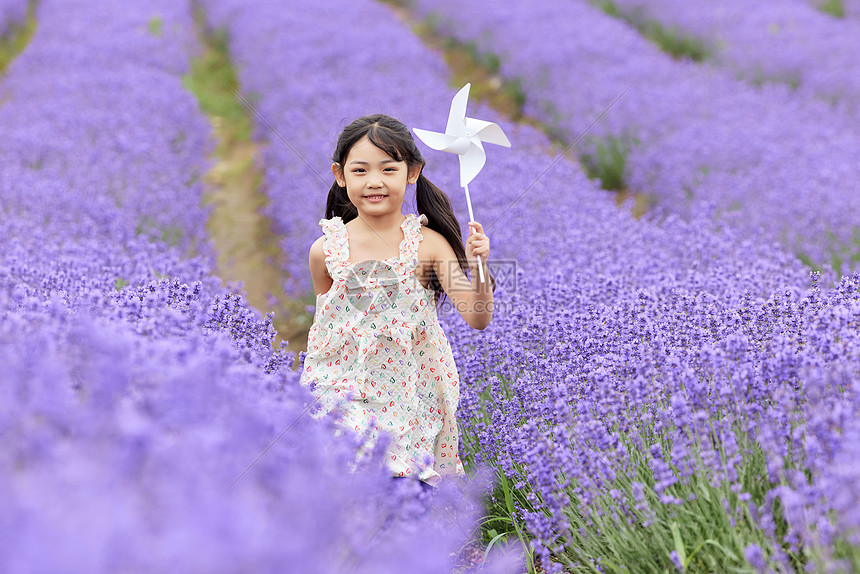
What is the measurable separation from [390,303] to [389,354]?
16 cm

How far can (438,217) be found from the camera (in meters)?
2.66

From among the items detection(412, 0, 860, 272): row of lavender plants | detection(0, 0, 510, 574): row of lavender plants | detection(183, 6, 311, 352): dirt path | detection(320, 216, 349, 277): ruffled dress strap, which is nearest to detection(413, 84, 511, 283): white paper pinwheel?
detection(320, 216, 349, 277): ruffled dress strap

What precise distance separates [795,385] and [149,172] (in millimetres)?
4642

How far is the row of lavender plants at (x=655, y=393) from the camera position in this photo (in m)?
1.69

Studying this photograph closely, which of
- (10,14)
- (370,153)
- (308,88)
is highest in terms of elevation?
(370,153)

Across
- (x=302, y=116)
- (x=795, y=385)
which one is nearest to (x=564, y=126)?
(x=302, y=116)

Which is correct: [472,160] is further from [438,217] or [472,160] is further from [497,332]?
[497,332]

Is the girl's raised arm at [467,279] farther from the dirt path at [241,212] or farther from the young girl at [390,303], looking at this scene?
the dirt path at [241,212]

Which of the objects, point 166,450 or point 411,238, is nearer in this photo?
point 166,450

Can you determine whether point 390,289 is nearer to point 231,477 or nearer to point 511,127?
point 231,477

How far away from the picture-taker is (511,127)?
22.7 feet

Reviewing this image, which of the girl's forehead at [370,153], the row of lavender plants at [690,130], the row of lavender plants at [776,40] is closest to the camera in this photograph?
the girl's forehead at [370,153]

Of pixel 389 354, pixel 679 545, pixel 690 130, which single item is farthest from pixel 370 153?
pixel 690 130

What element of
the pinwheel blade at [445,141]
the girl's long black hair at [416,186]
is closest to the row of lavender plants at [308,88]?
the girl's long black hair at [416,186]
